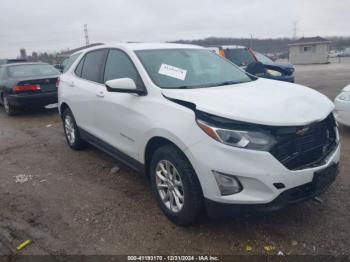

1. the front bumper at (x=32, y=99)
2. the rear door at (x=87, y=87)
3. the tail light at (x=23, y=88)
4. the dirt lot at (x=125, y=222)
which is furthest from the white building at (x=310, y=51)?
the dirt lot at (x=125, y=222)

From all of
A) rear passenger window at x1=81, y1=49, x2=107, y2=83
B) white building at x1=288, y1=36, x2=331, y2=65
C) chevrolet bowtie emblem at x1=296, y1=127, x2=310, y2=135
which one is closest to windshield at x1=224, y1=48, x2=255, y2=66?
rear passenger window at x1=81, y1=49, x2=107, y2=83

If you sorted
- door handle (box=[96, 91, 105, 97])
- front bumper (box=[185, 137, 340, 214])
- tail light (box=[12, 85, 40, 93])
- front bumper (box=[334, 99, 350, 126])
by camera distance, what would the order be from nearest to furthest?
front bumper (box=[185, 137, 340, 214]), door handle (box=[96, 91, 105, 97]), front bumper (box=[334, 99, 350, 126]), tail light (box=[12, 85, 40, 93])

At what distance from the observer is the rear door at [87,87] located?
4465mm

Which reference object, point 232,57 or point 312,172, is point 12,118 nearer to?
point 232,57

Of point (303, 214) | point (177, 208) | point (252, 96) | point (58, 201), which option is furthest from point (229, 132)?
point (58, 201)

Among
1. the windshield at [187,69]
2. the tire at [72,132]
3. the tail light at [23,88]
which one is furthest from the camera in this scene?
the tail light at [23,88]

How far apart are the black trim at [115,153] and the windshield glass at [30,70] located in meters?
5.03

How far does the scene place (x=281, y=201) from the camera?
262 cm

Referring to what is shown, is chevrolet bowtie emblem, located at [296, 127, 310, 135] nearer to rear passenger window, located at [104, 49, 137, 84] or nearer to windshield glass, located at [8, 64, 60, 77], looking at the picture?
rear passenger window, located at [104, 49, 137, 84]

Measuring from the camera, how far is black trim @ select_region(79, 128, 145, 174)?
3.63m

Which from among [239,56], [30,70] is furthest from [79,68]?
[239,56]

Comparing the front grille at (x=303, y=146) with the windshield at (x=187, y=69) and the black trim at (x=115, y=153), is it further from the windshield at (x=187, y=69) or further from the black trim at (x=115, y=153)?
the black trim at (x=115, y=153)

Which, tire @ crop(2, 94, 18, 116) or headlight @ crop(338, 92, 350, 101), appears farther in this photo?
tire @ crop(2, 94, 18, 116)

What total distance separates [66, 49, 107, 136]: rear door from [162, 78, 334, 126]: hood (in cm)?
161
